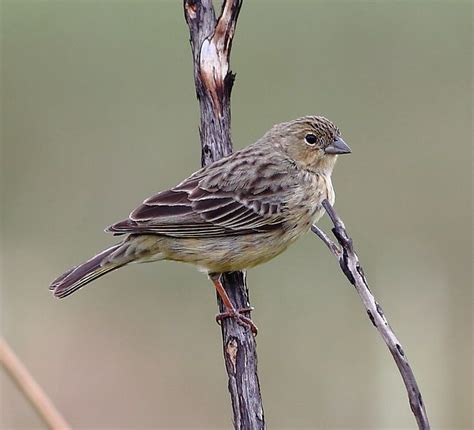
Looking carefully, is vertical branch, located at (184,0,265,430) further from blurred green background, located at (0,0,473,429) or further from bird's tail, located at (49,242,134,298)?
blurred green background, located at (0,0,473,429)

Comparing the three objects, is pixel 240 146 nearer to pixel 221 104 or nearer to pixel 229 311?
pixel 221 104

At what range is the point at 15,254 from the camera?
966 centimetres

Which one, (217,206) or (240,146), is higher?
(240,146)

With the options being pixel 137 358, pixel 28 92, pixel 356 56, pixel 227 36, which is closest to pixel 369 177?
pixel 356 56

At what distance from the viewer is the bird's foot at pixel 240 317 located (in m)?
5.14

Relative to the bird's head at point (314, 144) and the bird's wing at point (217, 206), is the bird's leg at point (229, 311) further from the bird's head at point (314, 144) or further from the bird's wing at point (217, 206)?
the bird's head at point (314, 144)

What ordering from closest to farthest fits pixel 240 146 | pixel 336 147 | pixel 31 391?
pixel 31 391 < pixel 336 147 < pixel 240 146

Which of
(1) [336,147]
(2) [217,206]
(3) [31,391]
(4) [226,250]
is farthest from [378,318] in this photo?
(1) [336,147]

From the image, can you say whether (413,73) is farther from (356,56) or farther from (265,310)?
(265,310)

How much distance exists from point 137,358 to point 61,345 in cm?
68

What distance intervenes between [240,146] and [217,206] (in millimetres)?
4643

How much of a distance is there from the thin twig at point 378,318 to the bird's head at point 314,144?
2.26 m

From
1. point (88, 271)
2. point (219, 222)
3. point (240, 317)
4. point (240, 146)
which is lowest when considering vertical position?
point (240, 317)

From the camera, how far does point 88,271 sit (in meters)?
5.50
